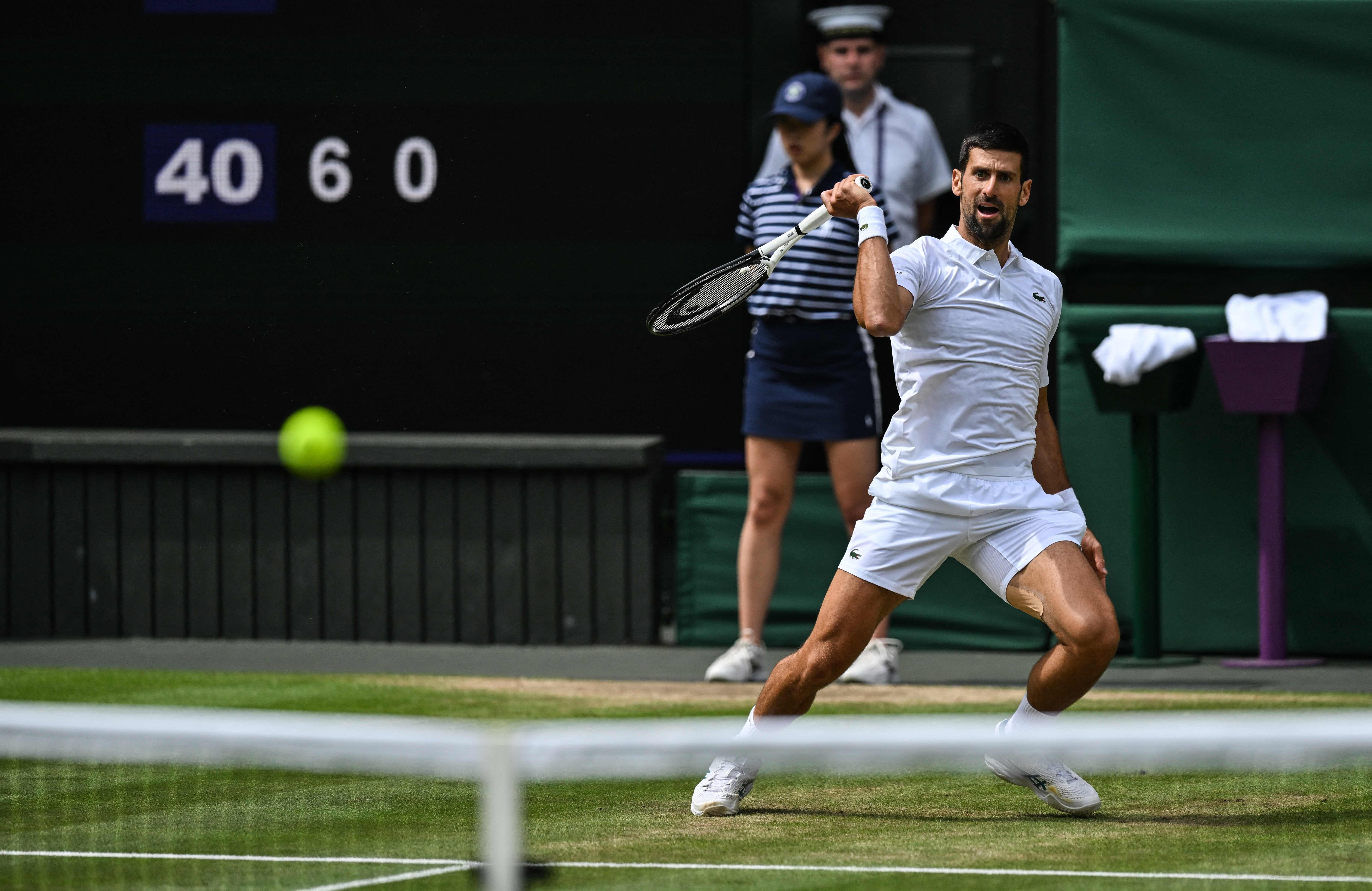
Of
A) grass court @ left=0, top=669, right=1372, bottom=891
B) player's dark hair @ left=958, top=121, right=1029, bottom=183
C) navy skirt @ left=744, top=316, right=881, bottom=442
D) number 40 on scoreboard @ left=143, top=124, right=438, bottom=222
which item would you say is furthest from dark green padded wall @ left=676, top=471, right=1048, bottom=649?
player's dark hair @ left=958, top=121, right=1029, bottom=183

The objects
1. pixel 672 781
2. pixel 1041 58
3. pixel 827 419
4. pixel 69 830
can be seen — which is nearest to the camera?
pixel 69 830

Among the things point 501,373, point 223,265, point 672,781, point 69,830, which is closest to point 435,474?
point 501,373

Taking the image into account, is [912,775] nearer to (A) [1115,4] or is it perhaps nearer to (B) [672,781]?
(B) [672,781]

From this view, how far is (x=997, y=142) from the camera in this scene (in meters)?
4.18

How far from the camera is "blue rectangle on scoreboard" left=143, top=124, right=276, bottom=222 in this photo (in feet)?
25.1

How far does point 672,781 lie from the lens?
4.86 meters

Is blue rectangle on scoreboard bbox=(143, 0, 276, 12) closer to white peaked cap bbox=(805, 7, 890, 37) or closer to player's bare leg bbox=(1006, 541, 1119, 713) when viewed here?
white peaked cap bbox=(805, 7, 890, 37)

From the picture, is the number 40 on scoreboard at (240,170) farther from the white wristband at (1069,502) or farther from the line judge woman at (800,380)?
the white wristband at (1069,502)

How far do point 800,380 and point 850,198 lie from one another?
2293 millimetres

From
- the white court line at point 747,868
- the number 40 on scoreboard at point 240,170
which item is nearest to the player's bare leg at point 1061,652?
the white court line at point 747,868

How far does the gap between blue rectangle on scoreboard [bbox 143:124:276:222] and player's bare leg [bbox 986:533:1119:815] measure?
14.1 feet

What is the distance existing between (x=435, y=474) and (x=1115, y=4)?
2.93 meters

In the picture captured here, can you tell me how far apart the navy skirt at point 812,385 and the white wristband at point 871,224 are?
2244 mm

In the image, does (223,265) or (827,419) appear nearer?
(827,419)
